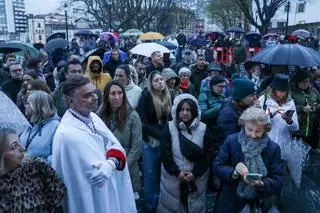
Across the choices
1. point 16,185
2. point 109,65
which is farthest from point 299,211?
point 109,65

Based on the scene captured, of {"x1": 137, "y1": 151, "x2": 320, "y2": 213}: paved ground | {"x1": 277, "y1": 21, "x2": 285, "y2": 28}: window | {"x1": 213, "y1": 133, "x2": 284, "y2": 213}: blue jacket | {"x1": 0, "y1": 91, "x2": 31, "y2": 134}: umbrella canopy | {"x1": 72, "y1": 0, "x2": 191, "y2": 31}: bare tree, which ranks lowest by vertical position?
{"x1": 137, "y1": 151, "x2": 320, "y2": 213}: paved ground

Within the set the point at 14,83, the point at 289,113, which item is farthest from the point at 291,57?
the point at 14,83

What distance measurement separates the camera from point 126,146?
13.8ft

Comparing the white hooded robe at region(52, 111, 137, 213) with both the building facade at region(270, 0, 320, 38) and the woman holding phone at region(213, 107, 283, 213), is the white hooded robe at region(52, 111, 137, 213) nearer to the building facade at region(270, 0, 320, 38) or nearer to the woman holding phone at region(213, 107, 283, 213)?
the woman holding phone at region(213, 107, 283, 213)

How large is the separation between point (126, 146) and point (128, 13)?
97.6 ft

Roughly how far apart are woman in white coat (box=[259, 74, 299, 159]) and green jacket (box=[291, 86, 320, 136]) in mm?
1135

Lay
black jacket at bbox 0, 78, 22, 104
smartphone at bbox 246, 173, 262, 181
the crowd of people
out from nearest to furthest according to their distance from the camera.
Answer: the crowd of people, smartphone at bbox 246, 173, 262, 181, black jacket at bbox 0, 78, 22, 104

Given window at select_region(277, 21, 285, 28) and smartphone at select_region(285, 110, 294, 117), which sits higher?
window at select_region(277, 21, 285, 28)

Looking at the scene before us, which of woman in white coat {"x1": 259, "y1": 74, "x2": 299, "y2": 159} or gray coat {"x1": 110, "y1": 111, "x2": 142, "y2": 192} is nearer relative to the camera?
gray coat {"x1": 110, "y1": 111, "x2": 142, "y2": 192}

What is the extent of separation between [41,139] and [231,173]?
181 centimetres

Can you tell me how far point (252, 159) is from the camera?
3.22 m

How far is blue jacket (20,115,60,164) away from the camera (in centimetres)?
335

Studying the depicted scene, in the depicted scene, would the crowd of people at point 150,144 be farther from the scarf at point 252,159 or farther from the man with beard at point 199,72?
the man with beard at point 199,72

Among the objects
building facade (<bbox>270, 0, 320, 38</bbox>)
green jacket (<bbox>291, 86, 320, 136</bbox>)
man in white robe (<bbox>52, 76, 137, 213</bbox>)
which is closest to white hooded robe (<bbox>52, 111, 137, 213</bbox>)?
man in white robe (<bbox>52, 76, 137, 213</bbox>)
